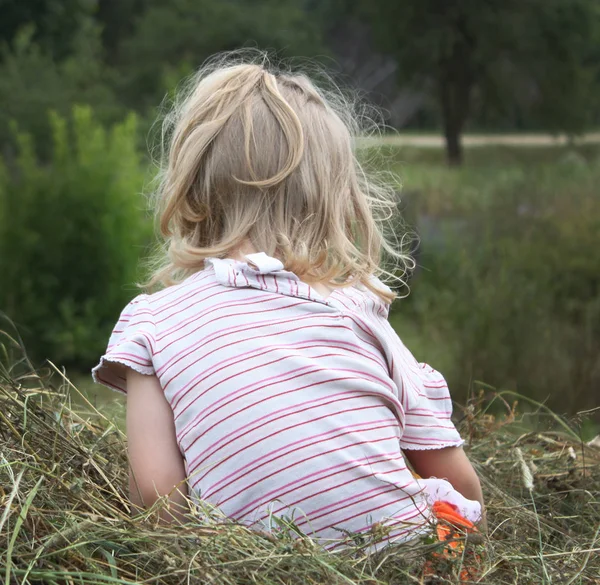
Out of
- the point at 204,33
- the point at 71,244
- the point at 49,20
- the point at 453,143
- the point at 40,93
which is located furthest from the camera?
the point at 204,33

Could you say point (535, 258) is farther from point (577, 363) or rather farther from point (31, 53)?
point (31, 53)

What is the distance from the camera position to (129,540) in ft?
4.65

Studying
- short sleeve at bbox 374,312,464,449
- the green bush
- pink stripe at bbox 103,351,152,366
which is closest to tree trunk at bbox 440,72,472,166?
the green bush

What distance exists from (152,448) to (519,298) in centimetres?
384

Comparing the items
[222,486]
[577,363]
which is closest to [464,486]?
[222,486]

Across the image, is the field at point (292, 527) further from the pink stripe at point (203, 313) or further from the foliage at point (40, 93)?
the foliage at point (40, 93)

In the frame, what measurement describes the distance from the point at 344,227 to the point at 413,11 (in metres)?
16.1

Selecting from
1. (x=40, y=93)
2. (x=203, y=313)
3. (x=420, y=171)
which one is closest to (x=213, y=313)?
(x=203, y=313)

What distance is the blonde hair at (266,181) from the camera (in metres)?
1.84

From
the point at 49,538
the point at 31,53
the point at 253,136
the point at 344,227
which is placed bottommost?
A: the point at 31,53

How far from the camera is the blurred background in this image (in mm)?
5148

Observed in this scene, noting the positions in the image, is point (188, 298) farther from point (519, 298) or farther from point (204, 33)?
point (204, 33)

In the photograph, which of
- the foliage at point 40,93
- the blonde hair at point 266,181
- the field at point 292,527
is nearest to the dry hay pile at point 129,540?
the field at point 292,527

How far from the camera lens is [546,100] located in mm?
18859
